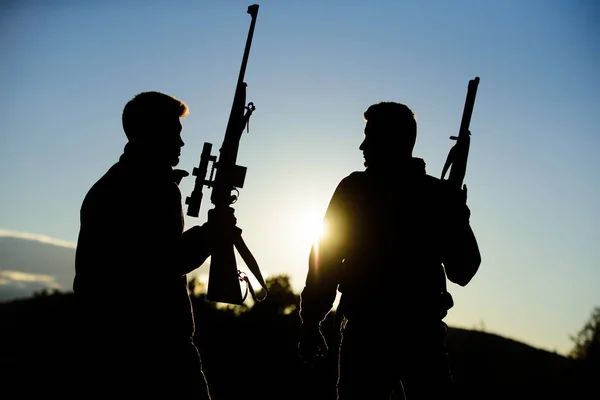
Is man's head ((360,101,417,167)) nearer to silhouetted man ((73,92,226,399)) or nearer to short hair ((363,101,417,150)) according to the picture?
short hair ((363,101,417,150))

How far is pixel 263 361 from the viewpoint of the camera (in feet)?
83.9

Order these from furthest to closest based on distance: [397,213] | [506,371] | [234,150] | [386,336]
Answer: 1. [506,371]
2. [234,150]
3. [397,213]
4. [386,336]

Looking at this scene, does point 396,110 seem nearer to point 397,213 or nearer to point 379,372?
point 397,213

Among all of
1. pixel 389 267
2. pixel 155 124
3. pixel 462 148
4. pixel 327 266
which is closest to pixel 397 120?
pixel 462 148

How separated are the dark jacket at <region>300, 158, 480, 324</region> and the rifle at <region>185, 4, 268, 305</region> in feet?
2.12

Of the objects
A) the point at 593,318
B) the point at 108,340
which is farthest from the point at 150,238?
the point at 593,318

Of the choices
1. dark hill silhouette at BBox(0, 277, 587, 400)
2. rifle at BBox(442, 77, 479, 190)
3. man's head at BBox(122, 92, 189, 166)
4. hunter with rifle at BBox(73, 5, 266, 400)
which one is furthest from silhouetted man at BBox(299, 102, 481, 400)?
dark hill silhouette at BBox(0, 277, 587, 400)

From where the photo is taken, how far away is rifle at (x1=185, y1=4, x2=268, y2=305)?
5.75 metres

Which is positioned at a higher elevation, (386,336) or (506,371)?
(386,336)

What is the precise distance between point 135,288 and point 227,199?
4.59 feet

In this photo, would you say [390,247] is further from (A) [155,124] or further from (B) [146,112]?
(B) [146,112]

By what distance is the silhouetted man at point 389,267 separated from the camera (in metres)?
5.14

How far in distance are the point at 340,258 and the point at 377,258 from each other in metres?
0.48

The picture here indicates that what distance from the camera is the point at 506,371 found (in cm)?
1931
